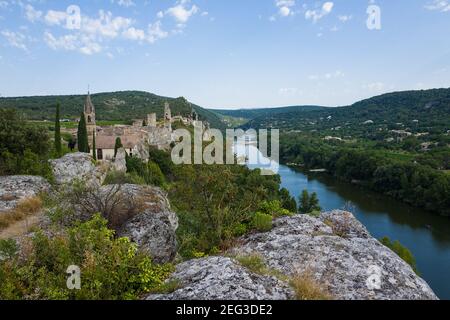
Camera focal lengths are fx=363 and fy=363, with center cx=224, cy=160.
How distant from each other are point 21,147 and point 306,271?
15.4 m

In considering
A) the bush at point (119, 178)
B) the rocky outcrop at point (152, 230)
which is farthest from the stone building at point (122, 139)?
the rocky outcrop at point (152, 230)

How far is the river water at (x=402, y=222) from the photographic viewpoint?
3008 cm

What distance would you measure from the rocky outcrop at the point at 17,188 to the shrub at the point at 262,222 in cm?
757

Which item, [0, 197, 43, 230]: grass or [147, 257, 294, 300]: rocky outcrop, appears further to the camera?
[0, 197, 43, 230]: grass

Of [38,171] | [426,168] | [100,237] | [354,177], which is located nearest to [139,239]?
[100,237]

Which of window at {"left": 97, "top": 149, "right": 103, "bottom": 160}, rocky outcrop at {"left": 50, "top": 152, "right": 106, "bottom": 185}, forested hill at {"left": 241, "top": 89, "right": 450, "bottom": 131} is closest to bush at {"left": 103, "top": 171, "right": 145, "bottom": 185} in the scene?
rocky outcrop at {"left": 50, "top": 152, "right": 106, "bottom": 185}

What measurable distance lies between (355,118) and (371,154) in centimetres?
12233

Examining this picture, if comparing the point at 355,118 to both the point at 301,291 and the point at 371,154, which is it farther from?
the point at 301,291

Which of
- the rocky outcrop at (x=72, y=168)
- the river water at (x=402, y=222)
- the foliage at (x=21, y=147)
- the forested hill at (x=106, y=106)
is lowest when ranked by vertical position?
the river water at (x=402, y=222)

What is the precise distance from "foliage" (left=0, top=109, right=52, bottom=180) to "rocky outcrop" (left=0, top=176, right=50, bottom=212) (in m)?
1.20

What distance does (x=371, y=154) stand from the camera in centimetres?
7438

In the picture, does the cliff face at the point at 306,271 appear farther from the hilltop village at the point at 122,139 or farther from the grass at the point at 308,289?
the hilltop village at the point at 122,139

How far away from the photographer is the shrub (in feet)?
31.8

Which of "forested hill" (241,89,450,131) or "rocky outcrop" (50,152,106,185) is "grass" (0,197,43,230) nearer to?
"rocky outcrop" (50,152,106,185)
